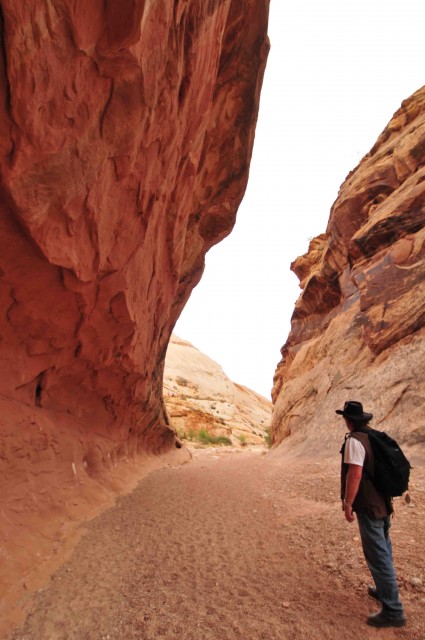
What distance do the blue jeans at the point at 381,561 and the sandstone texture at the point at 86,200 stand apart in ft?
12.0

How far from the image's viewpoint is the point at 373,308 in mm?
13492

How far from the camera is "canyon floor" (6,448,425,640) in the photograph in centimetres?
318

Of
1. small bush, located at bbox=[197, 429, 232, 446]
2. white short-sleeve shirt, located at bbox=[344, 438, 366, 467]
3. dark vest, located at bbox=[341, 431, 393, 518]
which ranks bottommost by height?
small bush, located at bbox=[197, 429, 232, 446]

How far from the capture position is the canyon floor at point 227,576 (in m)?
3.18

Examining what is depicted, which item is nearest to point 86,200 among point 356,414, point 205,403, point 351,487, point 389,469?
point 356,414

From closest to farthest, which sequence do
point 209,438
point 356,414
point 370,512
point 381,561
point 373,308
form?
point 381,561, point 370,512, point 356,414, point 373,308, point 209,438

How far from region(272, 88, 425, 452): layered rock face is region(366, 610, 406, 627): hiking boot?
20.8 feet

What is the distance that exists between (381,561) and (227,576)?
5.72ft

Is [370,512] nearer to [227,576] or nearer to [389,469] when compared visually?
[389,469]

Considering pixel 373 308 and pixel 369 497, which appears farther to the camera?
pixel 373 308

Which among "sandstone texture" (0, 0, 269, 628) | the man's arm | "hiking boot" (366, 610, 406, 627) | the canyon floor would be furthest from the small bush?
"hiking boot" (366, 610, 406, 627)

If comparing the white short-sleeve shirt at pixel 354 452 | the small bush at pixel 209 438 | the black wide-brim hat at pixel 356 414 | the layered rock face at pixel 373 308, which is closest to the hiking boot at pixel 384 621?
the white short-sleeve shirt at pixel 354 452

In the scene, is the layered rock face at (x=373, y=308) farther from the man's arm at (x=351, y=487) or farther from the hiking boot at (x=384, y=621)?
the hiking boot at (x=384, y=621)

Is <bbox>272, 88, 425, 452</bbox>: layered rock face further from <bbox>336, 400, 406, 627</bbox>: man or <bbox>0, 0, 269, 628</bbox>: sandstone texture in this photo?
<bbox>0, 0, 269, 628</bbox>: sandstone texture
